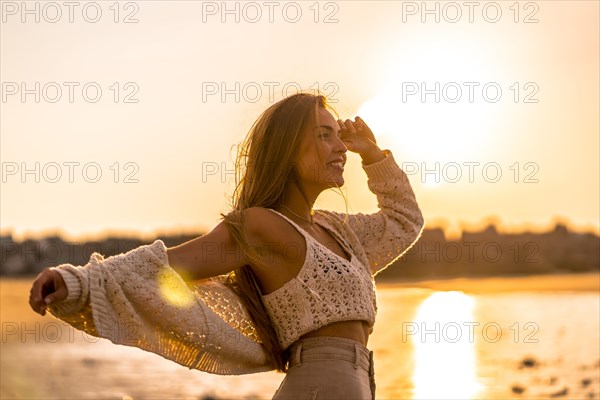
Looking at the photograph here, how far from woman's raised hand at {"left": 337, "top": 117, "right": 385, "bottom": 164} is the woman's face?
603 millimetres

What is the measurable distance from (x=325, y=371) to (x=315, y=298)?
0.25 m

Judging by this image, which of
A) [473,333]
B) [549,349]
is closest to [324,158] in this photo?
[549,349]

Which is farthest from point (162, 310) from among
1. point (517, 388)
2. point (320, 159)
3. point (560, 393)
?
point (517, 388)

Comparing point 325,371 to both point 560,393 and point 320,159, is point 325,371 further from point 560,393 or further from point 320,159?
point 560,393

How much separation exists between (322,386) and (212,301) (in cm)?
48

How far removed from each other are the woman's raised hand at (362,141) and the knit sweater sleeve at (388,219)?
1.4 inches

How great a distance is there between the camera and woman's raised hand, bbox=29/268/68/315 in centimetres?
341

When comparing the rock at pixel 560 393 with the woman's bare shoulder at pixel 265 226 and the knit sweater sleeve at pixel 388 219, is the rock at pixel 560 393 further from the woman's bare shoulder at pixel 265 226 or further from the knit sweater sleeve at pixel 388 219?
the woman's bare shoulder at pixel 265 226

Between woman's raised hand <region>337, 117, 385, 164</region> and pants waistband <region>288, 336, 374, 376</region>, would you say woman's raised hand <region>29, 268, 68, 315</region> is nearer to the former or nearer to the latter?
pants waistband <region>288, 336, 374, 376</region>

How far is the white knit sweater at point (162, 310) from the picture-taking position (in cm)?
368

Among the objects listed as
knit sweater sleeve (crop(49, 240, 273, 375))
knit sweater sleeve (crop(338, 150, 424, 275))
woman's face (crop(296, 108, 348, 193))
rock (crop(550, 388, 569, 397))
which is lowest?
rock (crop(550, 388, 569, 397))

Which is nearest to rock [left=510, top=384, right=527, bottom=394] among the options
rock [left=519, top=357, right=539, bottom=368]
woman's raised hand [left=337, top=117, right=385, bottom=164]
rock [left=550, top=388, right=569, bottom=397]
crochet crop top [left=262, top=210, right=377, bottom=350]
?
rock [left=550, top=388, right=569, bottom=397]

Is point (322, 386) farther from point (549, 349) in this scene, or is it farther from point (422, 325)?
point (422, 325)

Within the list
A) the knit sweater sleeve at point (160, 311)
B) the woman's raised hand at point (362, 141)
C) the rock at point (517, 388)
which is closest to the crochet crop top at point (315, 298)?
the knit sweater sleeve at point (160, 311)
